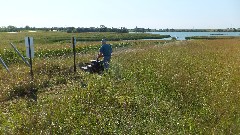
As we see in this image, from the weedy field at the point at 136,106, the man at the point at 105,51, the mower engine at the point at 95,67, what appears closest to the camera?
the weedy field at the point at 136,106

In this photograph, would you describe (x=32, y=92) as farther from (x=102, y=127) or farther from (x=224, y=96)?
(x=224, y=96)

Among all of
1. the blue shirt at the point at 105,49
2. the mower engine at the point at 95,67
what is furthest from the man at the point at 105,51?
the mower engine at the point at 95,67

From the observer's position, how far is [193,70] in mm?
9828

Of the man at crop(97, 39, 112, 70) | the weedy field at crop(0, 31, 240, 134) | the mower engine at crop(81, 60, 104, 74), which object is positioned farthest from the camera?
the mower engine at crop(81, 60, 104, 74)

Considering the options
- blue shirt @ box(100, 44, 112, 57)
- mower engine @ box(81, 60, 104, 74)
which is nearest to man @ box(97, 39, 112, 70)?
blue shirt @ box(100, 44, 112, 57)

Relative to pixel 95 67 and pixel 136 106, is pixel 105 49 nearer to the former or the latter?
pixel 95 67

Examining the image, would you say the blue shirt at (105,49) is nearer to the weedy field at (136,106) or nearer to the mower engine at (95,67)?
the mower engine at (95,67)

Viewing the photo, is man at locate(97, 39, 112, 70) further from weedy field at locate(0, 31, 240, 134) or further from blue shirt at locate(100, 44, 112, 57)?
weedy field at locate(0, 31, 240, 134)

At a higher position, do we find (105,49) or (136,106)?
(105,49)

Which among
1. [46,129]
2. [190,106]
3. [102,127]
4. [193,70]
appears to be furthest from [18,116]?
[193,70]

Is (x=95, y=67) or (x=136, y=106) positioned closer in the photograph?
(x=136, y=106)

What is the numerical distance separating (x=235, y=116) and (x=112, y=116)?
2.45 m

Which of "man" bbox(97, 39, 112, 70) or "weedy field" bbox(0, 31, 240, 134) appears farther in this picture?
"man" bbox(97, 39, 112, 70)

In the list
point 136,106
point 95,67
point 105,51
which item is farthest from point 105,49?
point 136,106
